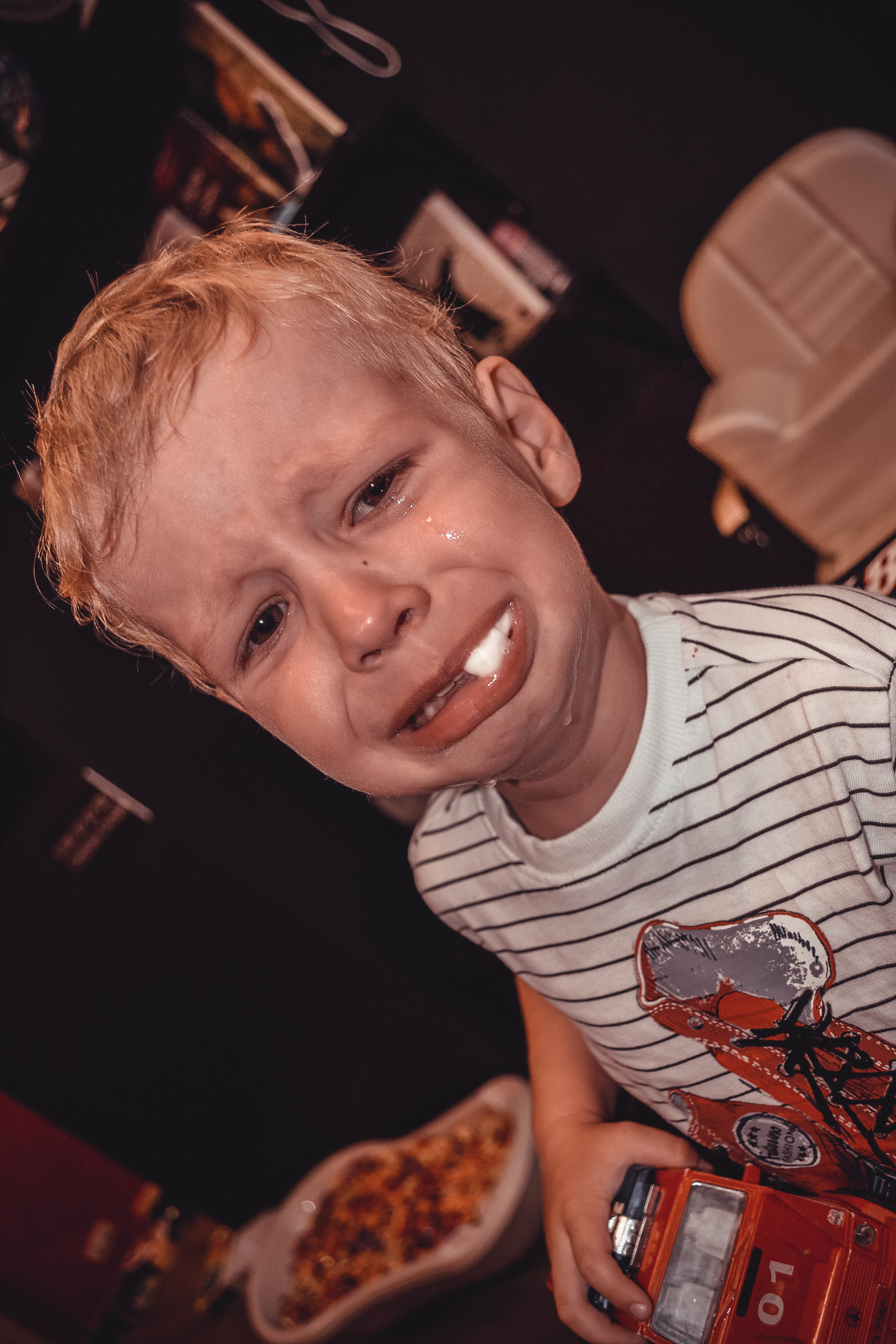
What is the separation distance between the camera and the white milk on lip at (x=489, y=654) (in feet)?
2.04

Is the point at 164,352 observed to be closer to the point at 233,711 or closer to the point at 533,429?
the point at 533,429

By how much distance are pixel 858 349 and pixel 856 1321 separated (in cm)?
149

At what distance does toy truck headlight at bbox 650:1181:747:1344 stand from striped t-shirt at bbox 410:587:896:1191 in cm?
12

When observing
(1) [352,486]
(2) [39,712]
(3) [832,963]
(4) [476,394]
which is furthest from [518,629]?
(2) [39,712]

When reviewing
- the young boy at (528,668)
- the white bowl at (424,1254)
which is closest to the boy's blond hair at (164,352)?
the young boy at (528,668)

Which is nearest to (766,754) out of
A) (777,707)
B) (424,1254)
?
(777,707)

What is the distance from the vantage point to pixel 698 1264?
683 millimetres

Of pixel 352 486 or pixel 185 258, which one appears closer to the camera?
pixel 352 486

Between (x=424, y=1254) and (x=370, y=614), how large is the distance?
167 cm

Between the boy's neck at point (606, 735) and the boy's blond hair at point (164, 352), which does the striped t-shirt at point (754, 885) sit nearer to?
the boy's neck at point (606, 735)

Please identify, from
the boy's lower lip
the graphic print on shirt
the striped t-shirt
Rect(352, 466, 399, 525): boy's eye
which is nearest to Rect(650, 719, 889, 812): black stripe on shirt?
the striped t-shirt

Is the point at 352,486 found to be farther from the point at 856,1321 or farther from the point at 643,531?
the point at 856,1321

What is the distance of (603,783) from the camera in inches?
31.6

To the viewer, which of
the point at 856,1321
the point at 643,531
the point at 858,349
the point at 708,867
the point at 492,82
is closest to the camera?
the point at 856,1321
